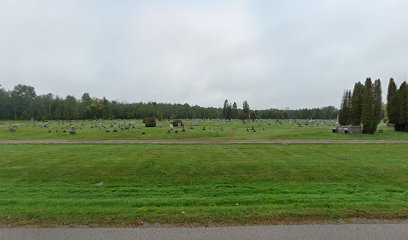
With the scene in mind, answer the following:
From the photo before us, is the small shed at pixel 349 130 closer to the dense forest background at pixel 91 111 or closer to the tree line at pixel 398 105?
the tree line at pixel 398 105

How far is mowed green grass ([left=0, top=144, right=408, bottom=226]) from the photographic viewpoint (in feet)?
19.6

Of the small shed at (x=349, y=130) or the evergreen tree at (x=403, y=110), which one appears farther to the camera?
the evergreen tree at (x=403, y=110)

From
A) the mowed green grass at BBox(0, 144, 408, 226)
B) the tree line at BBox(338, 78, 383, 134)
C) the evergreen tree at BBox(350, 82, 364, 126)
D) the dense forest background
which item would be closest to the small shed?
the tree line at BBox(338, 78, 383, 134)

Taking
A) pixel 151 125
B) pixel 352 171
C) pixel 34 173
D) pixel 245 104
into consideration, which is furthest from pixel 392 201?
pixel 245 104

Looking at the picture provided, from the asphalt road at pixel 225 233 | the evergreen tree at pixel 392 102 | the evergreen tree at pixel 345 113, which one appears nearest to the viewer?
the asphalt road at pixel 225 233

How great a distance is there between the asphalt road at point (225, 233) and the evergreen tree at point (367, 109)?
29.9 meters

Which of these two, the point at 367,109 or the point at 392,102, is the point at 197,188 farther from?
the point at 392,102

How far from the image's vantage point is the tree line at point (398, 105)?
3502 centimetres

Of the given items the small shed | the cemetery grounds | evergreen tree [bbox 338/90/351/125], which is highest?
evergreen tree [bbox 338/90/351/125]

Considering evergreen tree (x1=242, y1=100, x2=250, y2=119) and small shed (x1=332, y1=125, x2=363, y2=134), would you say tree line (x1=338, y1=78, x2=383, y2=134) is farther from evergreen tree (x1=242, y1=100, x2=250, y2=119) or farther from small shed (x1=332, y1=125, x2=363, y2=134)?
evergreen tree (x1=242, y1=100, x2=250, y2=119)

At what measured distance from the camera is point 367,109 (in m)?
32.1

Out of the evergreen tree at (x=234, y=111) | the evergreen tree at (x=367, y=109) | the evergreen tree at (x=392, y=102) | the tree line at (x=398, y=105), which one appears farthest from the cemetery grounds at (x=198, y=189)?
the evergreen tree at (x=234, y=111)

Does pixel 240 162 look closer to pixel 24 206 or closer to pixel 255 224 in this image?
pixel 255 224

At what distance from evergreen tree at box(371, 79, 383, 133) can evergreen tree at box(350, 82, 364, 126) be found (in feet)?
5.86
